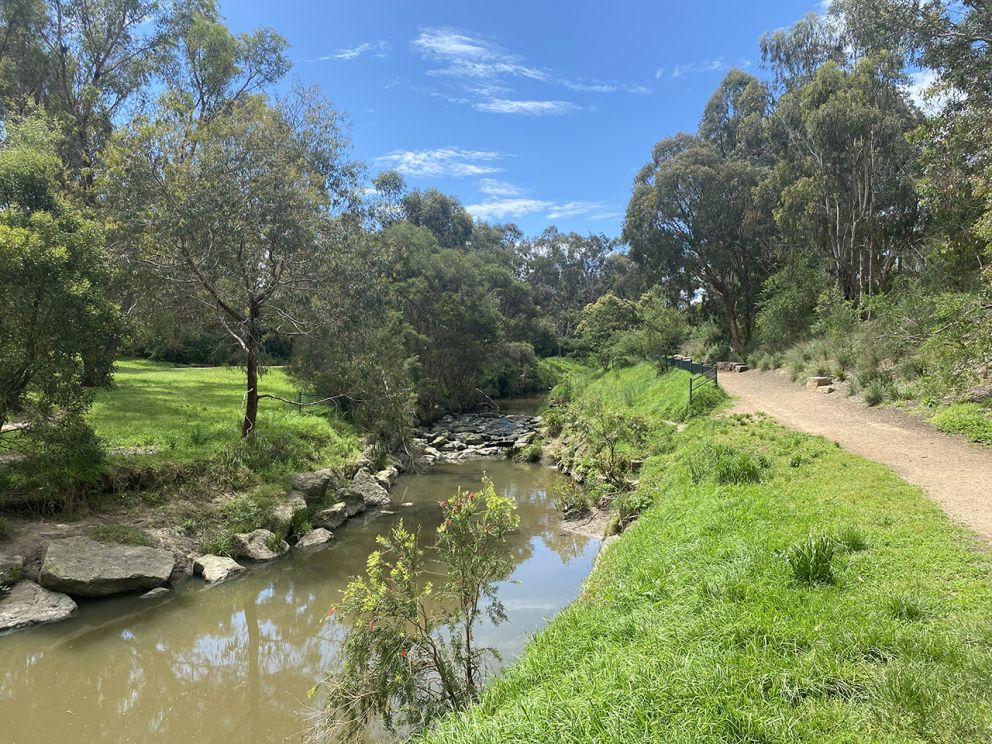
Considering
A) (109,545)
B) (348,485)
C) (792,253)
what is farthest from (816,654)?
(792,253)

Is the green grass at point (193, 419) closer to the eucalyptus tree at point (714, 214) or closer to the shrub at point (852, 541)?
the shrub at point (852, 541)

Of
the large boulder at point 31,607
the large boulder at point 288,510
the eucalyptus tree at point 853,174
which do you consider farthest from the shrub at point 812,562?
the eucalyptus tree at point 853,174

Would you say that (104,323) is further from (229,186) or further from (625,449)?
(625,449)

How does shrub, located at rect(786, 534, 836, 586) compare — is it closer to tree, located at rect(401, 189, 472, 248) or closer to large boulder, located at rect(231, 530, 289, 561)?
large boulder, located at rect(231, 530, 289, 561)

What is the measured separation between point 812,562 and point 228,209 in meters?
13.6

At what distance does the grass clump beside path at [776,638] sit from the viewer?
335cm

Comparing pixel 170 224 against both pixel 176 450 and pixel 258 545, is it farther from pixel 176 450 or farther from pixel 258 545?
pixel 258 545

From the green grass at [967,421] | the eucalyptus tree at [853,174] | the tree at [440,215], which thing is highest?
the tree at [440,215]

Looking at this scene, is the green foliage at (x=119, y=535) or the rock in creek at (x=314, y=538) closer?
the green foliage at (x=119, y=535)

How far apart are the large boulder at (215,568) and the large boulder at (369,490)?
15.8ft

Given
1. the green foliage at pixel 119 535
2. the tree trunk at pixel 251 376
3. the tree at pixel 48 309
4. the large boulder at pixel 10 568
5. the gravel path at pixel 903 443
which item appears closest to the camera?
the gravel path at pixel 903 443

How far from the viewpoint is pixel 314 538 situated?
12602 mm

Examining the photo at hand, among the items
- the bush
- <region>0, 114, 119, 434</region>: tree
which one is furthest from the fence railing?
<region>0, 114, 119, 434</region>: tree

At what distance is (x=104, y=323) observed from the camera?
995 cm
